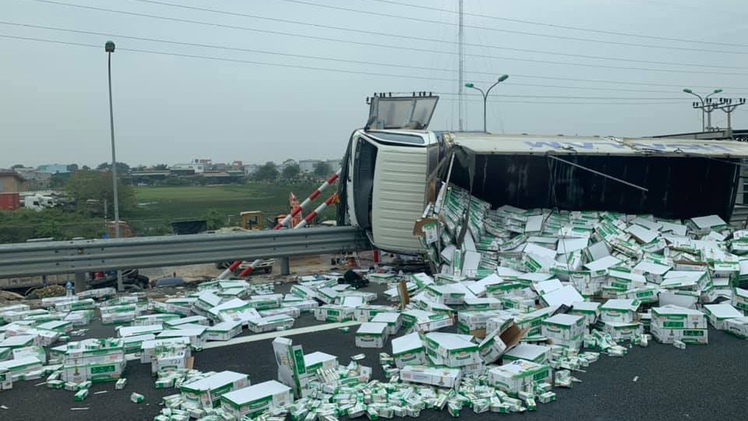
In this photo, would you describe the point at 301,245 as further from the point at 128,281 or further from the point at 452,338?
the point at 452,338

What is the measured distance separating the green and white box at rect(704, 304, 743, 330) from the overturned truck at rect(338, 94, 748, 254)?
253 centimetres

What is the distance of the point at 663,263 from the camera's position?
7648 mm

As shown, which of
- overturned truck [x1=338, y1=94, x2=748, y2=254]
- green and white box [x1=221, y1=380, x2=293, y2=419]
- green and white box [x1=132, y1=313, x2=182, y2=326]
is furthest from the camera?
overturned truck [x1=338, y1=94, x2=748, y2=254]

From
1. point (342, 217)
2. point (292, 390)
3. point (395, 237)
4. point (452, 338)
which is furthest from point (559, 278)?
point (292, 390)

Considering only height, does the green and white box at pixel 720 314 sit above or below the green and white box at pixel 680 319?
below

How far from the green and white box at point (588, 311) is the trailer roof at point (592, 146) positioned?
8.30 ft

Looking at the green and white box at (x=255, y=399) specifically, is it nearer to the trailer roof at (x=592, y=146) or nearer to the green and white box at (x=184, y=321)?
the green and white box at (x=184, y=321)

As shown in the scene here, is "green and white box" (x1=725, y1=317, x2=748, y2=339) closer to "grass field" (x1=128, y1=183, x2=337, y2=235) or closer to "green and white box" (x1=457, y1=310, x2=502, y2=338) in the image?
"green and white box" (x1=457, y1=310, x2=502, y2=338)

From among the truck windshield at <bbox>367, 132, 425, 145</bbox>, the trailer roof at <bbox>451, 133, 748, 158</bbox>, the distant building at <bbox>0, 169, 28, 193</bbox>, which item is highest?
the truck windshield at <bbox>367, 132, 425, 145</bbox>

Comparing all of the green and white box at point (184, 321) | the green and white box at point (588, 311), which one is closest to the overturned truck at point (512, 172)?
the green and white box at point (588, 311)

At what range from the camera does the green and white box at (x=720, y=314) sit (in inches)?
229

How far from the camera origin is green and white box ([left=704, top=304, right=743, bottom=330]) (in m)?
5.83

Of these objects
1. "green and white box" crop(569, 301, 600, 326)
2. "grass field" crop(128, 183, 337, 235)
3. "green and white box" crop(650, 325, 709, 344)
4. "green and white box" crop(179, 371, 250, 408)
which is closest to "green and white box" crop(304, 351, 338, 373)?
"green and white box" crop(179, 371, 250, 408)

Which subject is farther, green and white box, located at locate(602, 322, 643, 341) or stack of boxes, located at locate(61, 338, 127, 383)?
green and white box, located at locate(602, 322, 643, 341)
